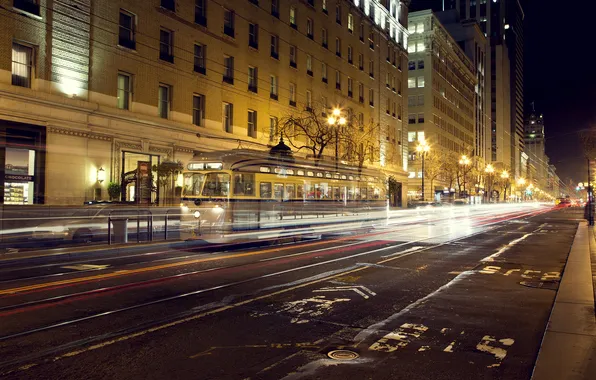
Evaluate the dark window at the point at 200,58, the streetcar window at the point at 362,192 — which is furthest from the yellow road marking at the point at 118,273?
the dark window at the point at 200,58

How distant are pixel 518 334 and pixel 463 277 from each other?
4.81m

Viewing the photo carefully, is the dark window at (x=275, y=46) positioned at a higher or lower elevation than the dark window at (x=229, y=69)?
higher

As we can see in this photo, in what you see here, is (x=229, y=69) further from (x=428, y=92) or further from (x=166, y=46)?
(x=428, y=92)

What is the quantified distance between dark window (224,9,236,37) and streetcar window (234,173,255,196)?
17.7m

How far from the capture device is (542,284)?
35.6ft

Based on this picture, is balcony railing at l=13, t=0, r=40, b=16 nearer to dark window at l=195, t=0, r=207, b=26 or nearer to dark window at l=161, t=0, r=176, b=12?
dark window at l=161, t=0, r=176, b=12

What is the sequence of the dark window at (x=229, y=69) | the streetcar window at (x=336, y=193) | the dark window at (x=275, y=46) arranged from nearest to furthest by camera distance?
the streetcar window at (x=336, y=193), the dark window at (x=229, y=69), the dark window at (x=275, y=46)

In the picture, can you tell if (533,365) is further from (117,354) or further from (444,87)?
(444,87)

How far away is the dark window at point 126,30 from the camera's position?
1142 inches

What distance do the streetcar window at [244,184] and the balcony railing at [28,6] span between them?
519 inches

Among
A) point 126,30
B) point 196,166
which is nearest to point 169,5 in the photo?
point 126,30

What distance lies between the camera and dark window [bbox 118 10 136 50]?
29016 mm

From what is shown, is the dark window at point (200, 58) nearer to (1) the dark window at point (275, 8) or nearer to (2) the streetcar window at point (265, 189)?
(1) the dark window at point (275, 8)

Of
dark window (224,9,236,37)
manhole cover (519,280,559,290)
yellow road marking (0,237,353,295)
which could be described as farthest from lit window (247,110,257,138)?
manhole cover (519,280,559,290)
